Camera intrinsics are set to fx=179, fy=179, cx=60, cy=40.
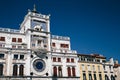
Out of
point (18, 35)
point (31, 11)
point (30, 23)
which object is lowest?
point (18, 35)

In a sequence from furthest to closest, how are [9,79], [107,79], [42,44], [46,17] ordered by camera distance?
[107,79], [46,17], [42,44], [9,79]

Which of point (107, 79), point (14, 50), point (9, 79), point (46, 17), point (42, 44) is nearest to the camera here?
point (9, 79)

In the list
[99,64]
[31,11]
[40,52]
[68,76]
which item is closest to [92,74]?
[99,64]

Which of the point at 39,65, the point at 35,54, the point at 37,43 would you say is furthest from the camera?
the point at 37,43

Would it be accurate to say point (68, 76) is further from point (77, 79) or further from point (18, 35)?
point (18, 35)

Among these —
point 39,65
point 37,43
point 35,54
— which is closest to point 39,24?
point 37,43

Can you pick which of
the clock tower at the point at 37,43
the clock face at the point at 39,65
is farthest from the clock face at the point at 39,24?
the clock face at the point at 39,65

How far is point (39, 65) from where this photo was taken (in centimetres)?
4941

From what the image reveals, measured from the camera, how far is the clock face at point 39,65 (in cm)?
4870

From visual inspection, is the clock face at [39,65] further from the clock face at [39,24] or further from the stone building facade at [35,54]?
the clock face at [39,24]

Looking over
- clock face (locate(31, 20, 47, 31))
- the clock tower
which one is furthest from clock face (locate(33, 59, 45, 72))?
clock face (locate(31, 20, 47, 31))

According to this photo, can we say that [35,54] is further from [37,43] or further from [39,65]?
[37,43]

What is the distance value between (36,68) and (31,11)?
17888 millimetres

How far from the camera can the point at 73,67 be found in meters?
54.6
